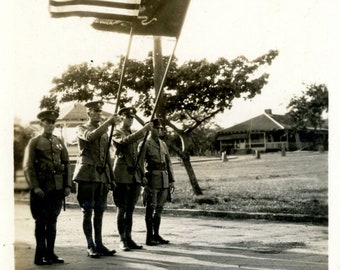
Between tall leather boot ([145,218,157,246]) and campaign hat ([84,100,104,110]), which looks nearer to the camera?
campaign hat ([84,100,104,110])

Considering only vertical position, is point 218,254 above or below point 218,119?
below

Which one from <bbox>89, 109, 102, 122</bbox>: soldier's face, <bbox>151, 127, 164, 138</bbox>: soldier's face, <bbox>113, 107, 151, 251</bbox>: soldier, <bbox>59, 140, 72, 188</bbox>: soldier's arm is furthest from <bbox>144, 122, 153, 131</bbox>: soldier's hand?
<bbox>59, 140, 72, 188</bbox>: soldier's arm

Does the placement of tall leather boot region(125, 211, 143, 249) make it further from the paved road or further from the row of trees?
the row of trees

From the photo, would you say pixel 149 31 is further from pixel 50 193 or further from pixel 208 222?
pixel 208 222

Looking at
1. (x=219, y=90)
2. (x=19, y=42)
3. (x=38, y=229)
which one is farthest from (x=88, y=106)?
(x=219, y=90)

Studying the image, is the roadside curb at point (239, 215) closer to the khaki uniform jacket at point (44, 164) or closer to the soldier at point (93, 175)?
the soldier at point (93, 175)

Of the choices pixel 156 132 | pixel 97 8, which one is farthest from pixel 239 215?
pixel 97 8

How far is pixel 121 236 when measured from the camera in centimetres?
459

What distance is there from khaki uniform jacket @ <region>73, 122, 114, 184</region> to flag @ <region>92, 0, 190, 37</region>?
870 mm

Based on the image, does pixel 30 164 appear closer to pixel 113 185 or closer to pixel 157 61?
pixel 113 185

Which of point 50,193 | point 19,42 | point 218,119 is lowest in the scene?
point 50,193

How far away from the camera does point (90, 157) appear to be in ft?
14.3

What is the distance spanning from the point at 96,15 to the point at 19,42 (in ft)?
2.37

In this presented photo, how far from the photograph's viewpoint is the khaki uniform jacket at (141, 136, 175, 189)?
5.01 meters
